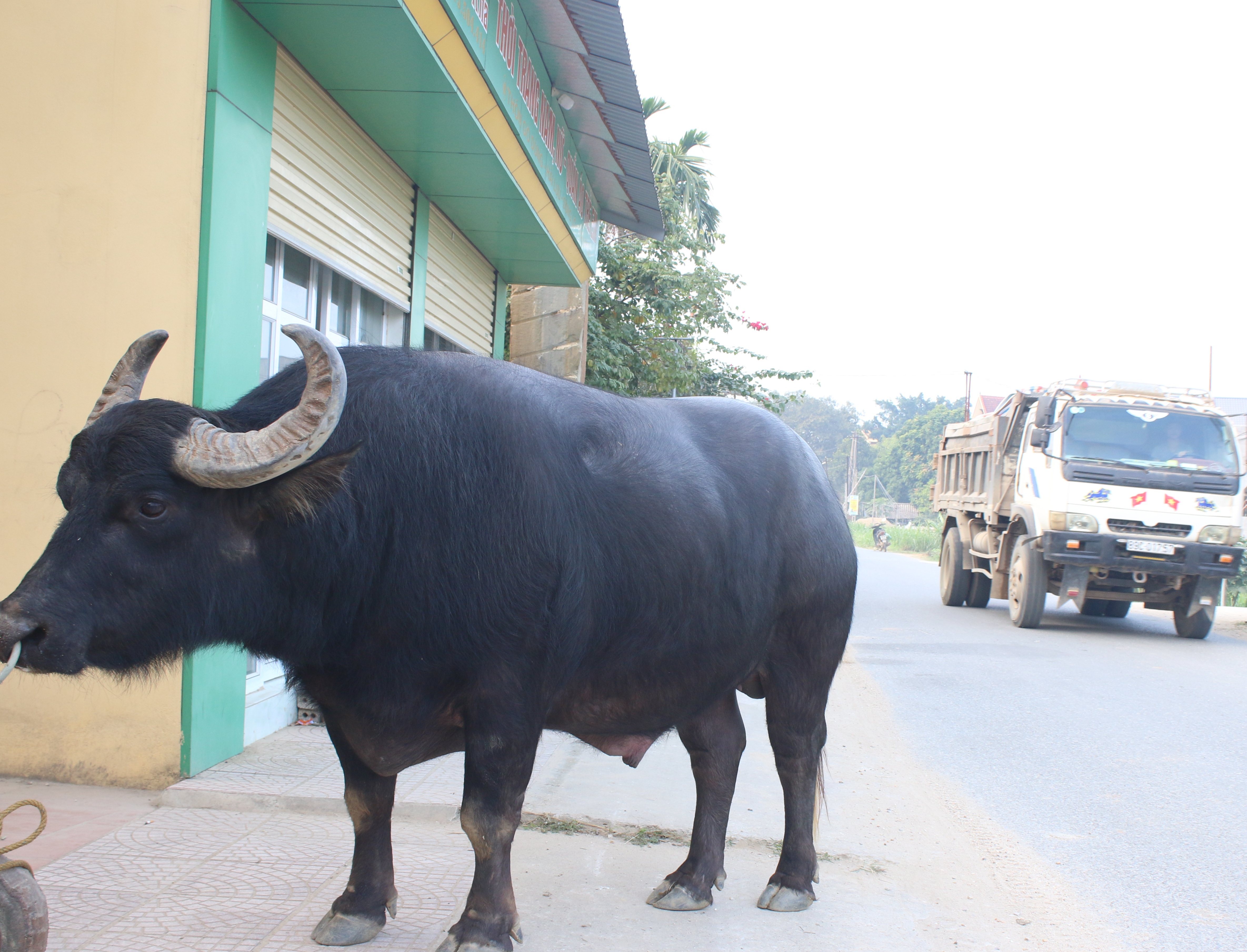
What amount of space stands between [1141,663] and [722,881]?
757 centimetres

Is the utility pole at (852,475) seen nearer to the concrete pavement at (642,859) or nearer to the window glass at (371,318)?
→ the window glass at (371,318)

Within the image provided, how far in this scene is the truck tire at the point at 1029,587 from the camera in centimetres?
1186

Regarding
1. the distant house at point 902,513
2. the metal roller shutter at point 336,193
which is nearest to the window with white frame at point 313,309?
the metal roller shutter at point 336,193

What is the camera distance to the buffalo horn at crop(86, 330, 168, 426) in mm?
2650

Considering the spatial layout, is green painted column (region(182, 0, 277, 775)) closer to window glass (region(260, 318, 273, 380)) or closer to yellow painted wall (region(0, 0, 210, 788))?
yellow painted wall (region(0, 0, 210, 788))

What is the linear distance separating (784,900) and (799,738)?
539mm

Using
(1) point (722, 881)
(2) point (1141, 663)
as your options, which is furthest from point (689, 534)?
(2) point (1141, 663)

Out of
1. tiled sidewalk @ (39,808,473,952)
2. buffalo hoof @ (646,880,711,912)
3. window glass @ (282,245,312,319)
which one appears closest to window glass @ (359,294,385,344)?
window glass @ (282,245,312,319)

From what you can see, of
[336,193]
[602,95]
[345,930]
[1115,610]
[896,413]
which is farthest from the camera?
[896,413]

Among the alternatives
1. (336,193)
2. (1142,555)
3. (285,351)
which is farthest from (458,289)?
(1142,555)

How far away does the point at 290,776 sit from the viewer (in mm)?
4527

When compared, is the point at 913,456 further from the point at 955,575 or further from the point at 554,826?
the point at 554,826

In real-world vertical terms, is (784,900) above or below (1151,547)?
below

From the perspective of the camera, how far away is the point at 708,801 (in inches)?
143
